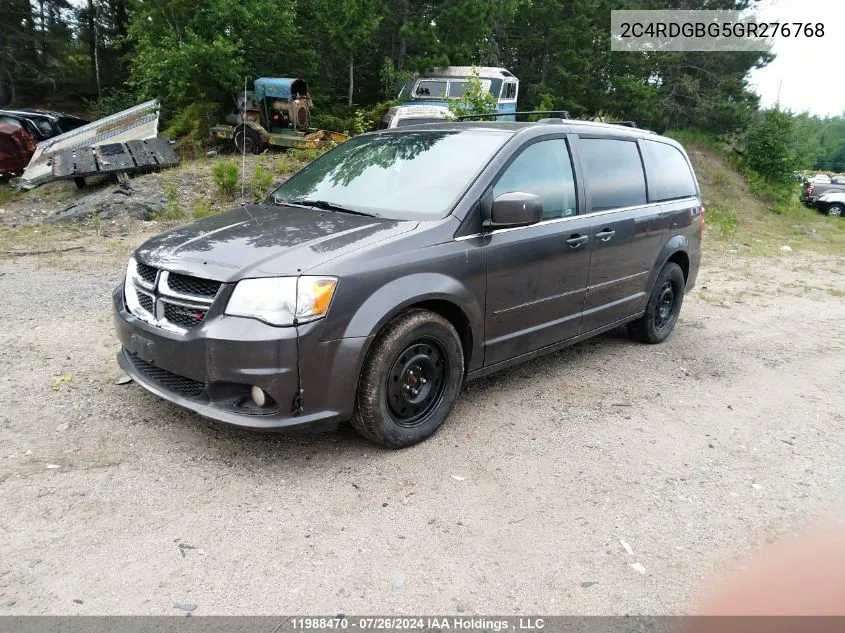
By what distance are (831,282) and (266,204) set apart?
901cm

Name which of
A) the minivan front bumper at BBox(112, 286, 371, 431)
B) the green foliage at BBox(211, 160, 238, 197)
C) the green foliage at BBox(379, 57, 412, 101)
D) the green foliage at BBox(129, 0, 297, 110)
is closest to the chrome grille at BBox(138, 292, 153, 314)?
the minivan front bumper at BBox(112, 286, 371, 431)

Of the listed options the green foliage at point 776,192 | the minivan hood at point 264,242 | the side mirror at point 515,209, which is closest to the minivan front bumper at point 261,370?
the minivan hood at point 264,242

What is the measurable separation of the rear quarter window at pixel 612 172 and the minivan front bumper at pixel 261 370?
2.33 meters

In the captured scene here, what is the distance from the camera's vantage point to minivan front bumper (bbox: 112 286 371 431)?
3.01 meters

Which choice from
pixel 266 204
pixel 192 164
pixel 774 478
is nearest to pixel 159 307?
pixel 266 204

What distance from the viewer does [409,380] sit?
11.7 ft

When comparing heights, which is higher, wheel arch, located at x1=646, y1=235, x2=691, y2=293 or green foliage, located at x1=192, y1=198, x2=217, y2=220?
wheel arch, located at x1=646, y1=235, x2=691, y2=293

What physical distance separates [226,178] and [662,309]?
8.40 metres

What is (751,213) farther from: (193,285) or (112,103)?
(112,103)

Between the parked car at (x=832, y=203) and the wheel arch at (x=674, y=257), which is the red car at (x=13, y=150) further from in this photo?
the parked car at (x=832, y=203)

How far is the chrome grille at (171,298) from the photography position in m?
3.16

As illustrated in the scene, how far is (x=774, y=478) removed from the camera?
3.49m

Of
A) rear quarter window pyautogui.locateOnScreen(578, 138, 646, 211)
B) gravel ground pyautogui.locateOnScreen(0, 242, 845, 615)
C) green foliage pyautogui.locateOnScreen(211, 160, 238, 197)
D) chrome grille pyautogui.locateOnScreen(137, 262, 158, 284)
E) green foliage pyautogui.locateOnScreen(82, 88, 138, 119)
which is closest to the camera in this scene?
gravel ground pyautogui.locateOnScreen(0, 242, 845, 615)

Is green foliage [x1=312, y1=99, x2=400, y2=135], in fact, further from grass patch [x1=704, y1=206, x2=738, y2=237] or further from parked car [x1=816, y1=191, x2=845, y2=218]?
parked car [x1=816, y1=191, x2=845, y2=218]
